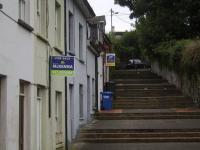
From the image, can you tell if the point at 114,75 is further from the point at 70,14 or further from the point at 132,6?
the point at 70,14

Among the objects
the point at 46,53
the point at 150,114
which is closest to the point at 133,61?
the point at 150,114

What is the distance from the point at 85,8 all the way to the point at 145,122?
645cm

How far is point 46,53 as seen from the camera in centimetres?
1794

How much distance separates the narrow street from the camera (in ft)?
79.3

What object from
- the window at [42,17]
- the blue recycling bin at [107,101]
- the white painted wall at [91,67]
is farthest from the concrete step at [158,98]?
the window at [42,17]

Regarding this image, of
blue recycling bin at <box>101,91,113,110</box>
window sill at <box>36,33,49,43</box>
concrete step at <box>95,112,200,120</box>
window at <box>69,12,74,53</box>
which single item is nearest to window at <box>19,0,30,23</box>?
window sill at <box>36,33,49,43</box>

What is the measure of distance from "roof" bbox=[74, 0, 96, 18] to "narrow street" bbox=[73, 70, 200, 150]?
16.6 feet

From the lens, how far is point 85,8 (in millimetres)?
26312

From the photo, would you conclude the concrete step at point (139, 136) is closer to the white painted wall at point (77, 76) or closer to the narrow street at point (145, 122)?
the narrow street at point (145, 122)

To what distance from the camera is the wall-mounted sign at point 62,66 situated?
1759 centimetres

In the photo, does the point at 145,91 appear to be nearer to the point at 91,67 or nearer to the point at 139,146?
the point at 91,67

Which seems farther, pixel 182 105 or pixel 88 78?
pixel 182 105

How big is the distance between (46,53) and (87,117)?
1176cm

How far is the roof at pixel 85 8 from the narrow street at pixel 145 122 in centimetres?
506
